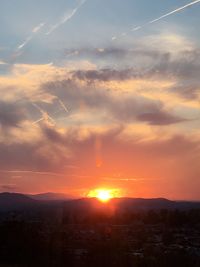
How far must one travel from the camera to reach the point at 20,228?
103 feet

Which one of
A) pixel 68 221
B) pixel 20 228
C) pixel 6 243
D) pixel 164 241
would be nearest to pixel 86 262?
pixel 6 243

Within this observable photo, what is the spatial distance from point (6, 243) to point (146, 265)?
9655 mm

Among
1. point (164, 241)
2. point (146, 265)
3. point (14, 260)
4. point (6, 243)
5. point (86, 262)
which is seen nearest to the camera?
point (146, 265)

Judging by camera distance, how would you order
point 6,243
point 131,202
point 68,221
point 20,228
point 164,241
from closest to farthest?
point 6,243 → point 20,228 → point 164,241 → point 68,221 → point 131,202

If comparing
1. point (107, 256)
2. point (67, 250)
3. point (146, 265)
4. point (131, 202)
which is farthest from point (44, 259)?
point (131, 202)

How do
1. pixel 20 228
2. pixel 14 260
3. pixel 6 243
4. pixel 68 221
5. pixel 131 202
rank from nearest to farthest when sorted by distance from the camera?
pixel 14 260, pixel 6 243, pixel 20 228, pixel 68 221, pixel 131 202

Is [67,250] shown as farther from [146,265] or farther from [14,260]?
[146,265]

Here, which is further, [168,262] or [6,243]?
[6,243]

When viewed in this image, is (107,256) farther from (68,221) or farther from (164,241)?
(68,221)

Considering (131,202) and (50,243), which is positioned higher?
(131,202)

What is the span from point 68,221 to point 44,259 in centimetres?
3132

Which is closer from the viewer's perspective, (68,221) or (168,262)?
(168,262)

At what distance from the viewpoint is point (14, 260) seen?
26156 millimetres

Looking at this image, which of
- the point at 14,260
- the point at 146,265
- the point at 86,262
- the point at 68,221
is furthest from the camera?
the point at 68,221
